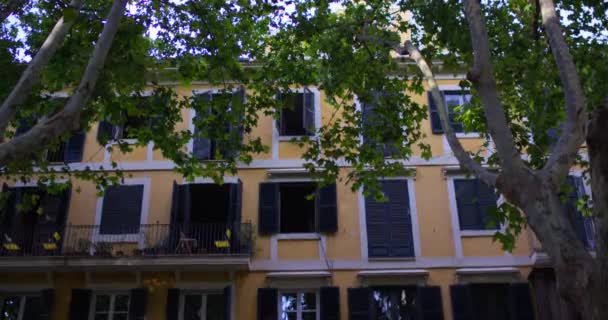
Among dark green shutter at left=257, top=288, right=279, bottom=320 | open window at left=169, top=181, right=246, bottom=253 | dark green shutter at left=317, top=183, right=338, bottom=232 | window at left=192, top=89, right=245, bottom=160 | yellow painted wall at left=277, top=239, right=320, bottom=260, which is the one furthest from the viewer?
dark green shutter at left=317, top=183, right=338, bottom=232

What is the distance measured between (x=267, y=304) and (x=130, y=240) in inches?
156

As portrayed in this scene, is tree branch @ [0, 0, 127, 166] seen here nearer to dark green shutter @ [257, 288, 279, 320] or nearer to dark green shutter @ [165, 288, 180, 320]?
dark green shutter @ [165, 288, 180, 320]

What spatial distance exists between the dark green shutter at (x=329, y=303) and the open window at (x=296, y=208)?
1608 mm

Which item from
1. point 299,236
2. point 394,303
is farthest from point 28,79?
point 394,303

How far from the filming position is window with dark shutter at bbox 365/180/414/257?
54.1 ft

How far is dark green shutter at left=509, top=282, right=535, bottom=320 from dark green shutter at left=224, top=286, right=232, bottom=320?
261 inches

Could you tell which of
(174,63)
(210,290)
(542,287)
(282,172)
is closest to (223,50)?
(174,63)

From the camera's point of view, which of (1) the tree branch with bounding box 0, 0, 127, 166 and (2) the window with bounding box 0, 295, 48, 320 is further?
(2) the window with bounding box 0, 295, 48, 320

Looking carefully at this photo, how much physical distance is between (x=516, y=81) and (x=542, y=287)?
502 cm

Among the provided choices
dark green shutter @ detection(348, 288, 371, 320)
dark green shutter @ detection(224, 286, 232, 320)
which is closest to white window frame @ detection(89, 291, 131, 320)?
dark green shutter @ detection(224, 286, 232, 320)

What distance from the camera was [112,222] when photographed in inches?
675

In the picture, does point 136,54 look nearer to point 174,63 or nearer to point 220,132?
point 174,63

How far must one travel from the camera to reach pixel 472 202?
1684 centimetres

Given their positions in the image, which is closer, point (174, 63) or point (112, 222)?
point (174, 63)
